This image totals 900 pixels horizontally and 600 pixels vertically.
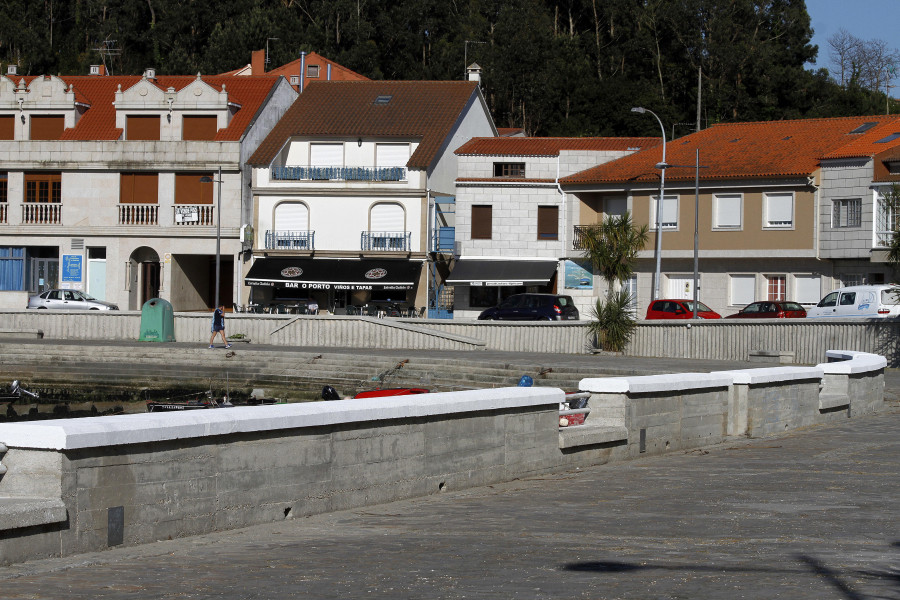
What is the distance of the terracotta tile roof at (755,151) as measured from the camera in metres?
46.4

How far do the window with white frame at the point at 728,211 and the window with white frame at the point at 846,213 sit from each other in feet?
11.8

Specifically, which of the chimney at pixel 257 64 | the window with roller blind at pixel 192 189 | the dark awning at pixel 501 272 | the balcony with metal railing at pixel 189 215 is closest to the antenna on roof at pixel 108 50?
the chimney at pixel 257 64

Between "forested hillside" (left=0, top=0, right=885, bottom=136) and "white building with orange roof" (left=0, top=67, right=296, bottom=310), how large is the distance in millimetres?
24004

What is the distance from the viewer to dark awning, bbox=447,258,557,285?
Answer: 5012cm

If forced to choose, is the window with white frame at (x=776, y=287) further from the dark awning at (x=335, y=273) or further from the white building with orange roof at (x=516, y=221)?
the dark awning at (x=335, y=273)

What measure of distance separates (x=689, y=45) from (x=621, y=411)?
208ft

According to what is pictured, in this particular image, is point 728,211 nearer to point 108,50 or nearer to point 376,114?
point 376,114

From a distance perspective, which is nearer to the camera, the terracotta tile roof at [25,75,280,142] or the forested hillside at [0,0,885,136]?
the terracotta tile roof at [25,75,280,142]

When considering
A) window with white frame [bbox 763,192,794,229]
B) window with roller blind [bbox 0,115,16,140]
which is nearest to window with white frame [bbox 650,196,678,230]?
window with white frame [bbox 763,192,794,229]

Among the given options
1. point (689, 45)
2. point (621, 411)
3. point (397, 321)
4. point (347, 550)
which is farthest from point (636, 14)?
point (347, 550)

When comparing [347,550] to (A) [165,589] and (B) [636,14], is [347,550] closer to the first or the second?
(A) [165,589]

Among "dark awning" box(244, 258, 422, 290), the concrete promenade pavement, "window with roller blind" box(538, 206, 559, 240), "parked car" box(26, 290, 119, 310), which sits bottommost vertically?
the concrete promenade pavement

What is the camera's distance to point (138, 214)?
50.8m

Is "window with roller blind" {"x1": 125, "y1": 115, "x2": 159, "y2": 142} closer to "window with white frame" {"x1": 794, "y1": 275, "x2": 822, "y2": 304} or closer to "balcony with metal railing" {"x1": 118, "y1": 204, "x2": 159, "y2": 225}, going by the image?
"balcony with metal railing" {"x1": 118, "y1": 204, "x2": 159, "y2": 225}
